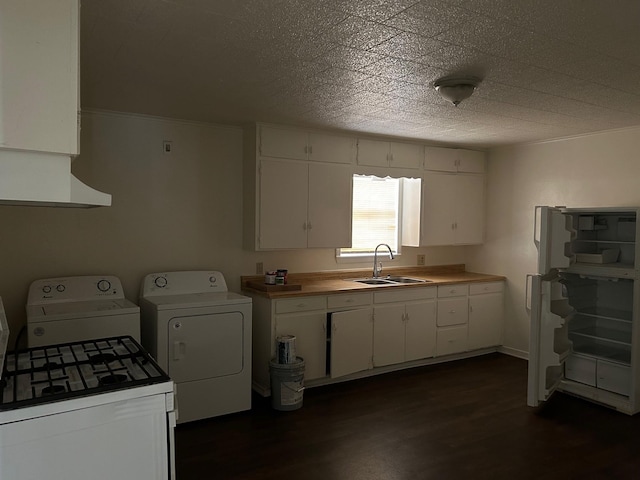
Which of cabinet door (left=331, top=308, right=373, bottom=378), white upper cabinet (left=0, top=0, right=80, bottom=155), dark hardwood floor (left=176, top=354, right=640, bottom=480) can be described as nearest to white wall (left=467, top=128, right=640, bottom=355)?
dark hardwood floor (left=176, top=354, right=640, bottom=480)

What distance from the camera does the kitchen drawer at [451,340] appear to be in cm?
494

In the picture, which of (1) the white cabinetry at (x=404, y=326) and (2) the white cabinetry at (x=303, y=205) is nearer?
(2) the white cabinetry at (x=303, y=205)

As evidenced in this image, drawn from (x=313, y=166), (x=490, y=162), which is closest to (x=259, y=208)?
(x=313, y=166)

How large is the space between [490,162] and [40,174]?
5046mm

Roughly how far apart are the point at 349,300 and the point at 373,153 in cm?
151

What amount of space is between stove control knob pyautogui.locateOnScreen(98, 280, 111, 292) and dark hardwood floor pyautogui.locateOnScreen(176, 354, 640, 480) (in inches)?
48.2

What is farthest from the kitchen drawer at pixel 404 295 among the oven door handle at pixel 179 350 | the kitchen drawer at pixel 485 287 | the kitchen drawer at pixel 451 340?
the oven door handle at pixel 179 350

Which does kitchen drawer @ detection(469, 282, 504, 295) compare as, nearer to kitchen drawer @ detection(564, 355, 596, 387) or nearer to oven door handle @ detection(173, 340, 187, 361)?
kitchen drawer @ detection(564, 355, 596, 387)

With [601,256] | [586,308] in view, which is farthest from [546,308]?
[586,308]

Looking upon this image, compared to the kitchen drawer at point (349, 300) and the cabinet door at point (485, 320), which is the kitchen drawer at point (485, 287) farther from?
the kitchen drawer at point (349, 300)

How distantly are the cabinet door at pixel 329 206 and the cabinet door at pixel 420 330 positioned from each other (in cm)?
96

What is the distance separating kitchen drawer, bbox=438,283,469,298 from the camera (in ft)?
16.1

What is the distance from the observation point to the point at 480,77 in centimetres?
280

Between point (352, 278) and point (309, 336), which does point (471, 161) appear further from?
point (309, 336)
